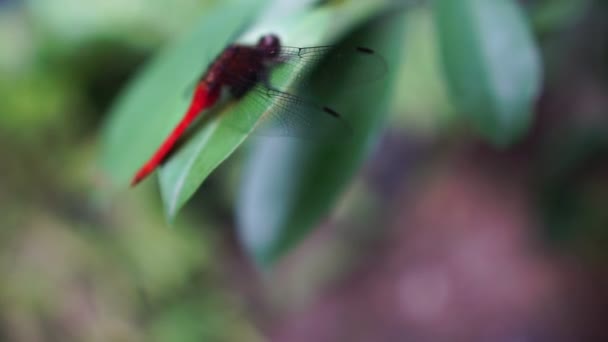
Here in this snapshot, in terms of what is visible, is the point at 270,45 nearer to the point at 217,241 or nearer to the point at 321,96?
the point at 321,96

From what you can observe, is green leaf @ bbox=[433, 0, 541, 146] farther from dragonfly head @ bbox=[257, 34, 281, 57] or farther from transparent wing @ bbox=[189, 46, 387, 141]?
dragonfly head @ bbox=[257, 34, 281, 57]

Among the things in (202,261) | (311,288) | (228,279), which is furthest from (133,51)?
(311,288)

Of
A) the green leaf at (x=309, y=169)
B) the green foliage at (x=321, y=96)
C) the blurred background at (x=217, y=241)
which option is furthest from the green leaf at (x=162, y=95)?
the blurred background at (x=217, y=241)

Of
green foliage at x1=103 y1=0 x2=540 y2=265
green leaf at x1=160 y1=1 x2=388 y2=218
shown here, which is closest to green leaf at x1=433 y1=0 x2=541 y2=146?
green foliage at x1=103 y1=0 x2=540 y2=265

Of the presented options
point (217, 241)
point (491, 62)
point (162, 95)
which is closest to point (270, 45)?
point (162, 95)

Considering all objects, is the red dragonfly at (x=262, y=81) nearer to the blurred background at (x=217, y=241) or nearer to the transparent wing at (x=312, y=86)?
the transparent wing at (x=312, y=86)
